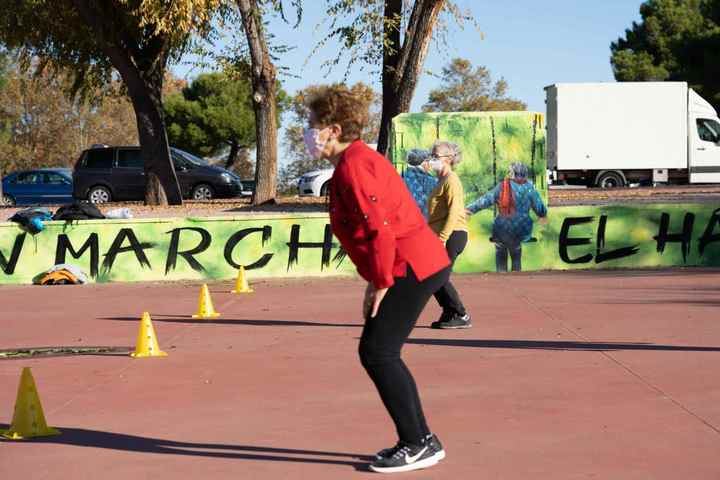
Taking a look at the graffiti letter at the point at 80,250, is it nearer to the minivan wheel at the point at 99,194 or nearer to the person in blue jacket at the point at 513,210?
the person in blue jacket at the point at 513,210

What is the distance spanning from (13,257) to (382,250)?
12702 millimetres

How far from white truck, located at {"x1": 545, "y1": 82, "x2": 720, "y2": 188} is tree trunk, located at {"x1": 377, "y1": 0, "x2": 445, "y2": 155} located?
1277 centimetres

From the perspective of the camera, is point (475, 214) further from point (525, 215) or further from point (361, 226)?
point (361, 226)

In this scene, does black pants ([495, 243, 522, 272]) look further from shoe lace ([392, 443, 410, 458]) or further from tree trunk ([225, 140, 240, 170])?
tree trunk ([225, 140, 240, 170])

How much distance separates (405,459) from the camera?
5.38 m

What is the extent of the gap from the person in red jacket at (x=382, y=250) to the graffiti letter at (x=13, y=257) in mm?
12072

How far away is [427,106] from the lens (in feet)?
238

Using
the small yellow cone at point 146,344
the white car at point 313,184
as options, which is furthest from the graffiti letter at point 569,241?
the white car at point 313,184

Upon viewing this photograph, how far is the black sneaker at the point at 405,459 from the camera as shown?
212 inches

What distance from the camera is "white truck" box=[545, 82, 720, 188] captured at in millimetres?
34906

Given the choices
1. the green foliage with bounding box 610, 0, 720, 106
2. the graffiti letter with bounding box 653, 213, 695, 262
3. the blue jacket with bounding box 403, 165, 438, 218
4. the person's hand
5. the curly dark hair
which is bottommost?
the graffiti letter with bounding box 653, 213, 695, 262

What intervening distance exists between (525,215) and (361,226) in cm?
1227

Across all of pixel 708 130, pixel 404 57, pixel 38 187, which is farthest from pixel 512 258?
pixel 38 187

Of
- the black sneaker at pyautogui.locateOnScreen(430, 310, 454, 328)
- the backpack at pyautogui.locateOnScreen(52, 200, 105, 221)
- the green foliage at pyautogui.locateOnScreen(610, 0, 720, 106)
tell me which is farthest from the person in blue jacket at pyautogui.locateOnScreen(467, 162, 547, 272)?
the green foliage at pyautogui.locateOnScreen(610, 0, 720, 106)
